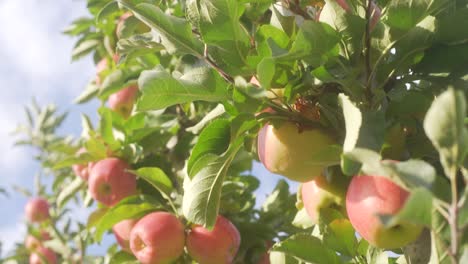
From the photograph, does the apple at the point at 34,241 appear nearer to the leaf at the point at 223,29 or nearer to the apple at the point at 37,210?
the apple at the point at 37,210

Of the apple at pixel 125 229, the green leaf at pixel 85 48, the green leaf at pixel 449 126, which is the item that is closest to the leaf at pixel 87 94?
the green leaf at pixel 85 48

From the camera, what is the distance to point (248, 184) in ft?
7.86

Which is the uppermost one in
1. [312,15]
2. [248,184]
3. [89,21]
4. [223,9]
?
[223,9]

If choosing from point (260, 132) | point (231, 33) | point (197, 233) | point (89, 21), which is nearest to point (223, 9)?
point (231, 33)

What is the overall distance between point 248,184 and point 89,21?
1318 mm

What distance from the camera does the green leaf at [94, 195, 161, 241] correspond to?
6.63 ft

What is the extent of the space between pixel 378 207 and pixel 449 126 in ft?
1.04

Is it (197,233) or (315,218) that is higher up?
(315,218)

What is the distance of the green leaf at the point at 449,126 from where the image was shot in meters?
0.71

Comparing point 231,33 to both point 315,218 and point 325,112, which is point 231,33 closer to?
point 325,112

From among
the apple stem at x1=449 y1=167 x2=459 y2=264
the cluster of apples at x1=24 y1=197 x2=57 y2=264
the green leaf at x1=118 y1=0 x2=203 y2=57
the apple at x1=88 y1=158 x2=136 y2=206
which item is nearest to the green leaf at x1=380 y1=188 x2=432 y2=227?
the apple stem at x1=449 y1=167 x2=459 y2=264

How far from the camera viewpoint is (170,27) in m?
1.28

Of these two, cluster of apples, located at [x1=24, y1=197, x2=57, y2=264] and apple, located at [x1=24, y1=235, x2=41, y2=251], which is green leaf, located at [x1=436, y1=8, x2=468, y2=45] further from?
apple, located at [x1=24, y1=235, x2=41, y2=251]

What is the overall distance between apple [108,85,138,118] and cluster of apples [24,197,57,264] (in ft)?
4.24
